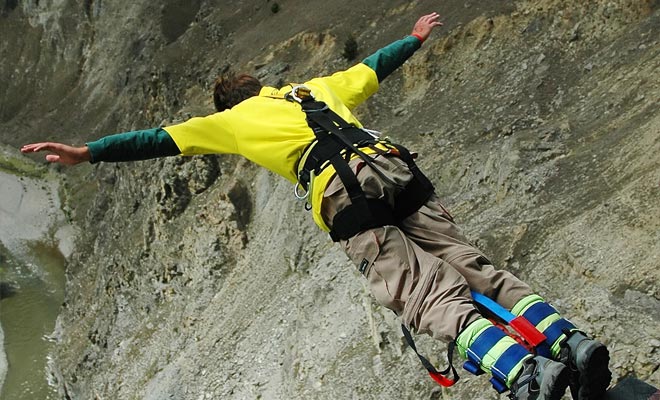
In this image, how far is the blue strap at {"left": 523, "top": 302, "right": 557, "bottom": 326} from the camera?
20.3 feet

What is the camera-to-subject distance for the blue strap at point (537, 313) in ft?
20.3

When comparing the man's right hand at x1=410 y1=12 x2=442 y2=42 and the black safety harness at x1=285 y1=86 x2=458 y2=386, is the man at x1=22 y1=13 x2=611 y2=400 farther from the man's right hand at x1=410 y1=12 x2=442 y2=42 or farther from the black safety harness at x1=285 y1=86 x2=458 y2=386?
the man's right hand at x1=410 y1=12 x2=442 y2=42

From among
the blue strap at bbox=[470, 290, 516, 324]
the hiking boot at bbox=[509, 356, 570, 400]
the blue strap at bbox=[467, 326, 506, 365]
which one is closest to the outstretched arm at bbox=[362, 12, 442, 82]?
the blue strap at bbox=[470, 290, 516, 324]

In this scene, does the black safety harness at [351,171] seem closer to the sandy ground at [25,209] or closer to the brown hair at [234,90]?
the brown hair at [234,90]

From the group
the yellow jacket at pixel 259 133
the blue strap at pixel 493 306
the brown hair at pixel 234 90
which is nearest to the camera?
the blue strap at pixel 493 306

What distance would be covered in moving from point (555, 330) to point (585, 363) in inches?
21.1

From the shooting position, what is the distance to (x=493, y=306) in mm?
6480

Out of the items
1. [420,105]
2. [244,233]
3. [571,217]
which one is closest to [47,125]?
[244,233]

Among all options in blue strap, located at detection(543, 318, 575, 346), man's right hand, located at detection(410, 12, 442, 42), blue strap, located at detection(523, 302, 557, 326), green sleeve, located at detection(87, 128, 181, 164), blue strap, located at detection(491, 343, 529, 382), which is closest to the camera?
blue strap, located at detection(491, 343, 529, 382)

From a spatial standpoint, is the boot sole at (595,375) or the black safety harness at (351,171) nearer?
the boot sole at (595,375)

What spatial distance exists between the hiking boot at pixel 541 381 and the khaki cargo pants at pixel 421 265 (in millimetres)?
706

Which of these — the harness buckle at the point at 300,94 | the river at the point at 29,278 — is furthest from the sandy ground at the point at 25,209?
the harness buckle at the point at 300,94

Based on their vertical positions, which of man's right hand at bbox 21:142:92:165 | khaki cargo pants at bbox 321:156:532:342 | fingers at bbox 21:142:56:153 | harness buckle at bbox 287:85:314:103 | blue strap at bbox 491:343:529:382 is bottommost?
blue strap at bbox 491:343:529:382

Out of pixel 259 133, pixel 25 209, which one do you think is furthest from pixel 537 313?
pixel 25 209
